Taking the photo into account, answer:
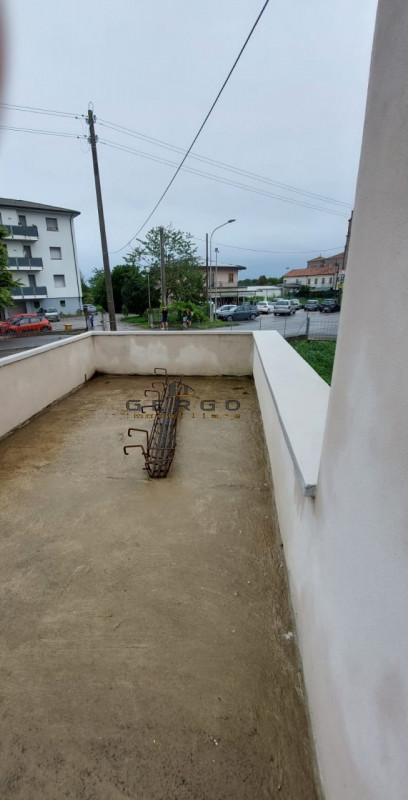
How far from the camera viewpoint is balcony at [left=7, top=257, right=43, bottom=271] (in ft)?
80.9

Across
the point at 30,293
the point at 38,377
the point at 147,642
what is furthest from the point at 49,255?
the point at 147,642

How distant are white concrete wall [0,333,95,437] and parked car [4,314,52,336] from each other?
1433 cm

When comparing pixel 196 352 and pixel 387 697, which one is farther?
pixel 196 352

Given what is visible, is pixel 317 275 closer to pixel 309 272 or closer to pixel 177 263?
pixel 309 272

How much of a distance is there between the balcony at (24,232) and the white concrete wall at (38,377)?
79.5ft

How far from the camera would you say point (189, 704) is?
149 cm

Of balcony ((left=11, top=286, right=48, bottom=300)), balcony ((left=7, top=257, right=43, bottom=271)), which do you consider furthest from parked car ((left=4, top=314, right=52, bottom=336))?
balcony ((left=7, top=257, right=43, bottom=271))

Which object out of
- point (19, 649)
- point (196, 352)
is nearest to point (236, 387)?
point (196, 352)

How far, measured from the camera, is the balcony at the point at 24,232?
2461 centimetres

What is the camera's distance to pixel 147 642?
5.71 ft

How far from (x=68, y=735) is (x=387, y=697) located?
4.46 feet

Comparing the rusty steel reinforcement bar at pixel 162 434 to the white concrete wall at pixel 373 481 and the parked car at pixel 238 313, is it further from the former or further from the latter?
the parked car at pixel 238 313

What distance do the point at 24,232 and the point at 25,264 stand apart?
2275mm

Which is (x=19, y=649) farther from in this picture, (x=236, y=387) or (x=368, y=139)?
(x=236, y=387)
